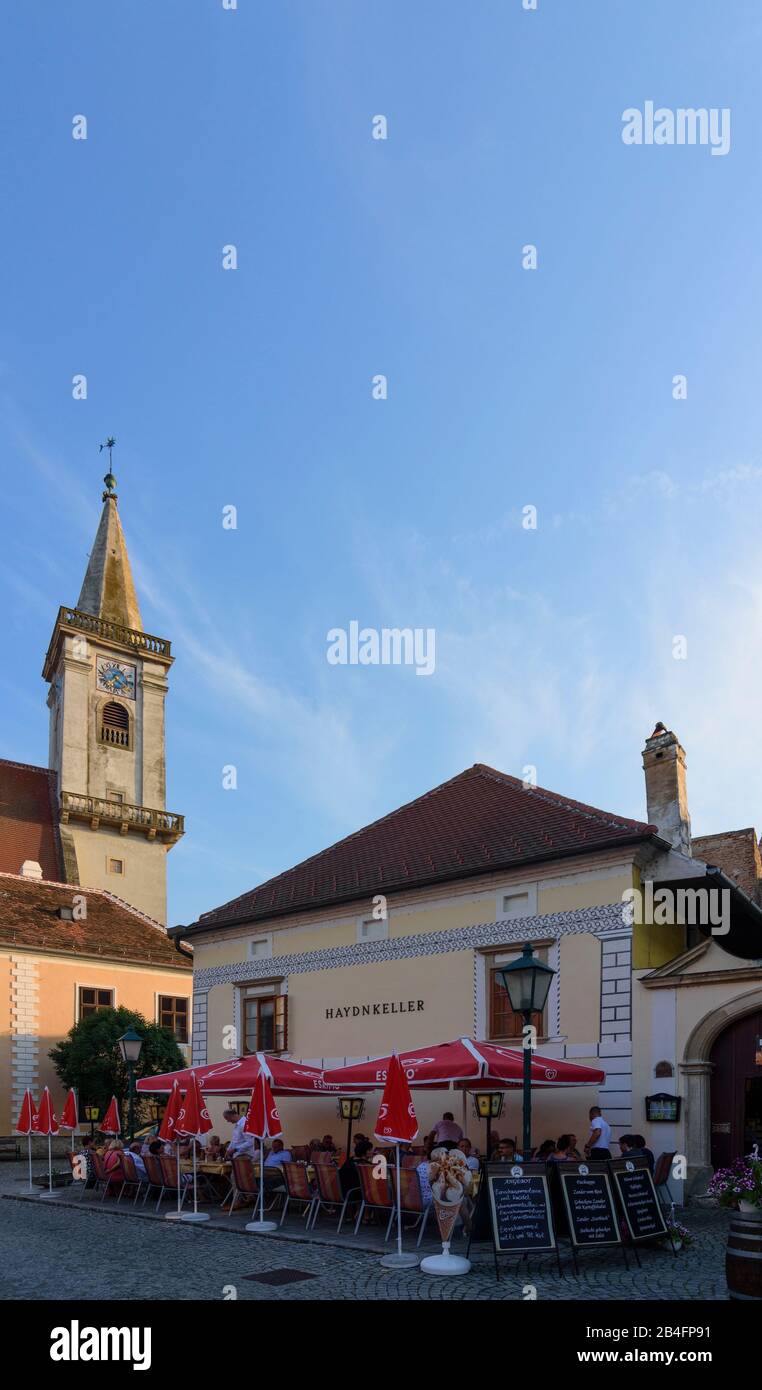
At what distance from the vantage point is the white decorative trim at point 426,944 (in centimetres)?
1773

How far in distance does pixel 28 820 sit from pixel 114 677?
26.6ft

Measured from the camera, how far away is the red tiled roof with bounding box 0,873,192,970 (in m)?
32.5

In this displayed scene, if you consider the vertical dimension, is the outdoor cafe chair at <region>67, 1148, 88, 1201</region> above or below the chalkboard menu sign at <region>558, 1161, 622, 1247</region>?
below

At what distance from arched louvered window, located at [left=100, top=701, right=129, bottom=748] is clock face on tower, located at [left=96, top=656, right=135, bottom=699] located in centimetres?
71

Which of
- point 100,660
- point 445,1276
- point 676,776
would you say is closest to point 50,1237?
point 445,1276

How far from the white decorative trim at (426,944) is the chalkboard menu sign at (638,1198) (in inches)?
216

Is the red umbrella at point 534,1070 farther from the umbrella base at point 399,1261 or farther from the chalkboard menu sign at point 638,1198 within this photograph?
the umbrella base at point 399,1261

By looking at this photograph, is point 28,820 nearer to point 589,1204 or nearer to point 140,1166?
point 140,1166

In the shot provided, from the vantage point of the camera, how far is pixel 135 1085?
20375 mm

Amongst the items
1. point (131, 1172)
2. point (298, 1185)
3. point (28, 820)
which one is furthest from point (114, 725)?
point (298, 1185)

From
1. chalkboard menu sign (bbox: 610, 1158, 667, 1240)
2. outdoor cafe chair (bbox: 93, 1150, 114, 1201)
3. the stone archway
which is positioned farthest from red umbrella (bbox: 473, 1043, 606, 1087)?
outdoor cafe chair (bbox: 93, 1150, 114, 1201)

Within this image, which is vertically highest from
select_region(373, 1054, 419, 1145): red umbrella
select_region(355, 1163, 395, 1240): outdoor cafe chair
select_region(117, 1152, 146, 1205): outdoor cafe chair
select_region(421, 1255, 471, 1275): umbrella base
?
select_region(373, 1054, 419, 1145): red umbrella

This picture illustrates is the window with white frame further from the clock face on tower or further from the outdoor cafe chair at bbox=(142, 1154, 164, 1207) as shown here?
the clock face on tower

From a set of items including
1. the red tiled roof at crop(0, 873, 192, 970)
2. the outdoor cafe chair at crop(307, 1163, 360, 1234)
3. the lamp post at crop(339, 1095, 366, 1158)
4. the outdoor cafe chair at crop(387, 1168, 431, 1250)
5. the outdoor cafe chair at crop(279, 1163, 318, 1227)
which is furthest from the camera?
the red tiled roof at crop(0, 873, 192, 970)
